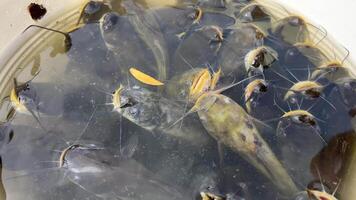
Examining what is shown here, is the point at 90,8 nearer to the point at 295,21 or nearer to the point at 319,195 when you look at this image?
the point at 295,21

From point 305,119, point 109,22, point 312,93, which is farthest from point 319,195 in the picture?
point 109,22

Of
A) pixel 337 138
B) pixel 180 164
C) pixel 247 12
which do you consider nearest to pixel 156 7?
pixel 247 12

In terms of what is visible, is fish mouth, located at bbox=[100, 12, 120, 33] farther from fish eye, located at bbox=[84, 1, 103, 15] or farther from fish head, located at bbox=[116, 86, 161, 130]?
fish head, located at bbox=[116, 86, 161, 130]

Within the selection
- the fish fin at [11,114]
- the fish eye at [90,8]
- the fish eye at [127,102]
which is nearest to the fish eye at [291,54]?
the fish eye at [127,102]

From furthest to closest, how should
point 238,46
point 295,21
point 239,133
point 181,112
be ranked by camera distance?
point 295,21
point 238,46
point 181,112
point 239,133

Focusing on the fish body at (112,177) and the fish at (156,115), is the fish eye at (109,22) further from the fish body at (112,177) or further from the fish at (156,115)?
the fish body at (112,177)

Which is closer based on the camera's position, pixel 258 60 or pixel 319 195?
pixel 319 195

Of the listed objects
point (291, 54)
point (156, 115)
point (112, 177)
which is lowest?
point (112, 177)
